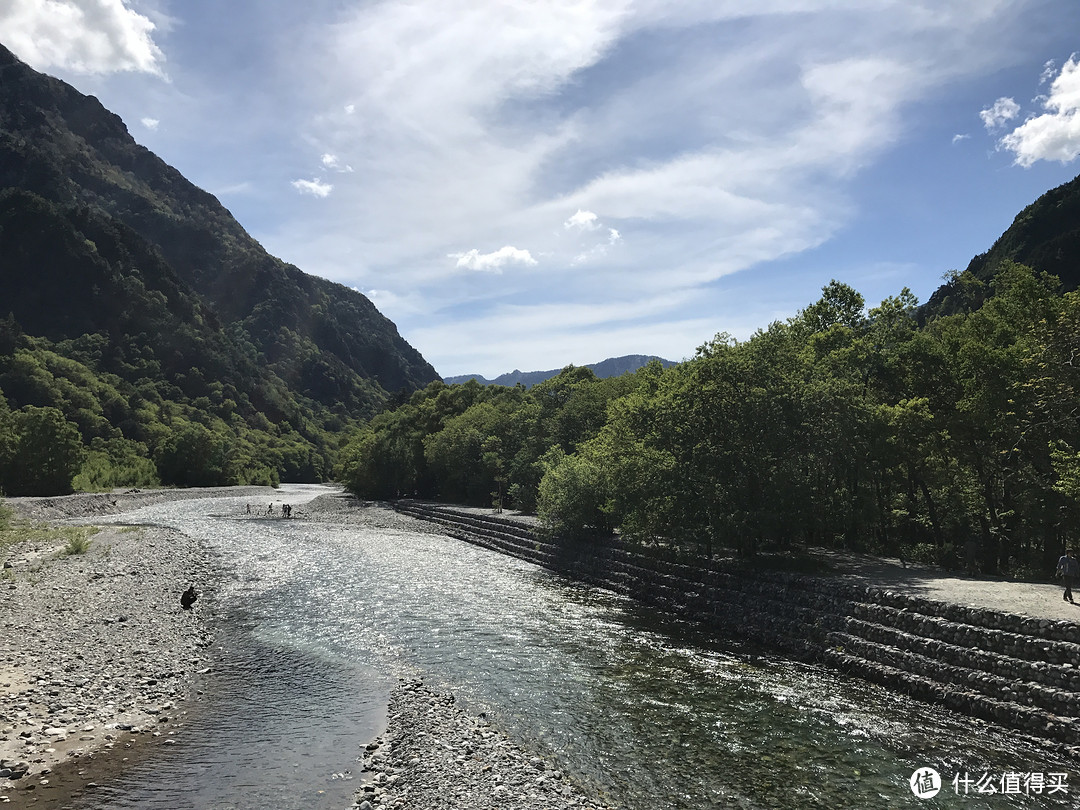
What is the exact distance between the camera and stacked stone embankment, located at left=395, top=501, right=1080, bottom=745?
606 inches

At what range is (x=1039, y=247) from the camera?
8438 centimetres

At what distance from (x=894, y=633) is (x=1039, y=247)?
303 feet

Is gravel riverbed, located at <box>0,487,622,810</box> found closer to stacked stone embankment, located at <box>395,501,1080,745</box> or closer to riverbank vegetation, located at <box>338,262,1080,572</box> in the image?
stacked stone embankment, located at <box>395,501,1080,745</box>

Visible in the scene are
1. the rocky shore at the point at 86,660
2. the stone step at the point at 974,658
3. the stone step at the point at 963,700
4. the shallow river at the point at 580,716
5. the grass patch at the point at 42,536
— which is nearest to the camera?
the shallow river at the point at 580,716

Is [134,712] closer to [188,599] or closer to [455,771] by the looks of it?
[455,771]

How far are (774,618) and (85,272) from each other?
21544cm

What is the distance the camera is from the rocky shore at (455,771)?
37.0 feet

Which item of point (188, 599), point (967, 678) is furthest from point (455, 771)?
point (188, 599)

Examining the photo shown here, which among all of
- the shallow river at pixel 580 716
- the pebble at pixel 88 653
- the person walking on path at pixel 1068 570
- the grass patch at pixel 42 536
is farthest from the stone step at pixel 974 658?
the grass patch at pixel 42 536

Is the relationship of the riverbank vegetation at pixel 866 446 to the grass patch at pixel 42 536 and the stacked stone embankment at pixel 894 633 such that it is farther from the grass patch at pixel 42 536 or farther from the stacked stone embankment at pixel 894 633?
the grass patch at pixel 42 536

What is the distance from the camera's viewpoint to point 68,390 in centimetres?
12725

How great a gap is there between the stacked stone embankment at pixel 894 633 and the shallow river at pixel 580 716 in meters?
0.92

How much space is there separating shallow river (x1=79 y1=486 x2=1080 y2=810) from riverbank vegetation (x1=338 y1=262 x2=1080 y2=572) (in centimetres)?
675

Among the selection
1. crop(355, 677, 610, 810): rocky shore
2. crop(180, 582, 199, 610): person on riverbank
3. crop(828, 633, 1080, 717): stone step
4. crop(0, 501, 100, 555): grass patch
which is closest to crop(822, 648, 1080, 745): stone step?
crop(828, 633, 1080, 717): stone step
